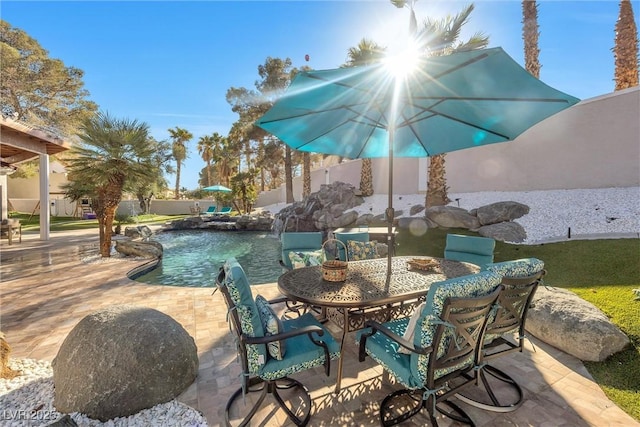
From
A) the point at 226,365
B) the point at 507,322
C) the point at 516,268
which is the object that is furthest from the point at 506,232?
the point at 226,365

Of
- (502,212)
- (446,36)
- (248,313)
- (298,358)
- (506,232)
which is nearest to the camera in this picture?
(248,313)

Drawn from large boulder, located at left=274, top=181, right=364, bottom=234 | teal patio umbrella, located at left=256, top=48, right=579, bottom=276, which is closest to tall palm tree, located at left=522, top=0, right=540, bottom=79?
large boulder, located at left=274, top=181, right=364, bottom=234

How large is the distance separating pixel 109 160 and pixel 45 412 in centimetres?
709

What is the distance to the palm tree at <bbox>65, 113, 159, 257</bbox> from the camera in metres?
7.36

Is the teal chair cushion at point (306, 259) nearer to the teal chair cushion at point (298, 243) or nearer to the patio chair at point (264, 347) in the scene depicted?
the teal chair cushion at point (298, 243)

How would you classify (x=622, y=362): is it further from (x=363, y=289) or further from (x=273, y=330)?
(x=273, y=330)

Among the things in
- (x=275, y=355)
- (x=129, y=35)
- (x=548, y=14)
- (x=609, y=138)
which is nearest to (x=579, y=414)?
(x=275, y=355)

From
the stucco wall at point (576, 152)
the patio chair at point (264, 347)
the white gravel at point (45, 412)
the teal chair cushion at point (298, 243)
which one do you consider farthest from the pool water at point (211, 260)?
the stucco wall at point (576, 152)

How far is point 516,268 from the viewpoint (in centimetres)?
209

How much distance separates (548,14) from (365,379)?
1371 centimetres

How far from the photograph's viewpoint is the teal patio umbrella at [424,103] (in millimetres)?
2527

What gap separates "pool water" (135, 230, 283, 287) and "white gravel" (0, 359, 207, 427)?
380cm

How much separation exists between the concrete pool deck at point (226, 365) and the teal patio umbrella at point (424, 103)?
138 cm

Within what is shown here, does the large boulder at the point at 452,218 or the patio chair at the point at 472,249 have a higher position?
the large boulder at the point at 452,218
